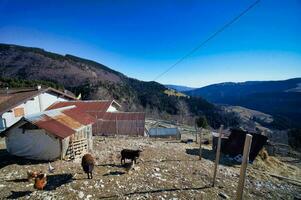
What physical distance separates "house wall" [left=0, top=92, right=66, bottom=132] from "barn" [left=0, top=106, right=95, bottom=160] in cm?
999

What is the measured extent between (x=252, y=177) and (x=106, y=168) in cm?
939

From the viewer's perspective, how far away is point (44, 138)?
44.4 ft

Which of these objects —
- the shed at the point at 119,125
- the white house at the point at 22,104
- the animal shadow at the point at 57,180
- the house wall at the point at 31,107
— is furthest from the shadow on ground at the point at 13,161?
the shed at the point at 119,125

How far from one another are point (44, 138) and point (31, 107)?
1512 cm

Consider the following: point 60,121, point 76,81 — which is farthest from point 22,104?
point 76,81

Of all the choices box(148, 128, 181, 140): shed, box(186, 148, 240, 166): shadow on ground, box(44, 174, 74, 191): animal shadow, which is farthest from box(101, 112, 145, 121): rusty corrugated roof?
box(44, 174, 74, 191): animal shadow

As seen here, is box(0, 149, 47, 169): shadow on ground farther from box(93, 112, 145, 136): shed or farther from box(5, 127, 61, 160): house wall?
box(93, 112, 145, 136): shed

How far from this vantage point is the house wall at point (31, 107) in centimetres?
2269

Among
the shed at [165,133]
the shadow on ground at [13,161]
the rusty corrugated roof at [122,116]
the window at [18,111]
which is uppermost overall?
the window at [18,111]

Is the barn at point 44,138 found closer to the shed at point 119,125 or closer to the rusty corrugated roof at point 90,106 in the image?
the shed at point 119,125

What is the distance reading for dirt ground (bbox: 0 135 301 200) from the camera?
9.48 meters

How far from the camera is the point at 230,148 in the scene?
1889cm

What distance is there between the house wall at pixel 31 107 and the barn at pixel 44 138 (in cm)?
999

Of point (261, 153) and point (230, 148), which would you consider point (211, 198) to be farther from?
point (261, 153)
